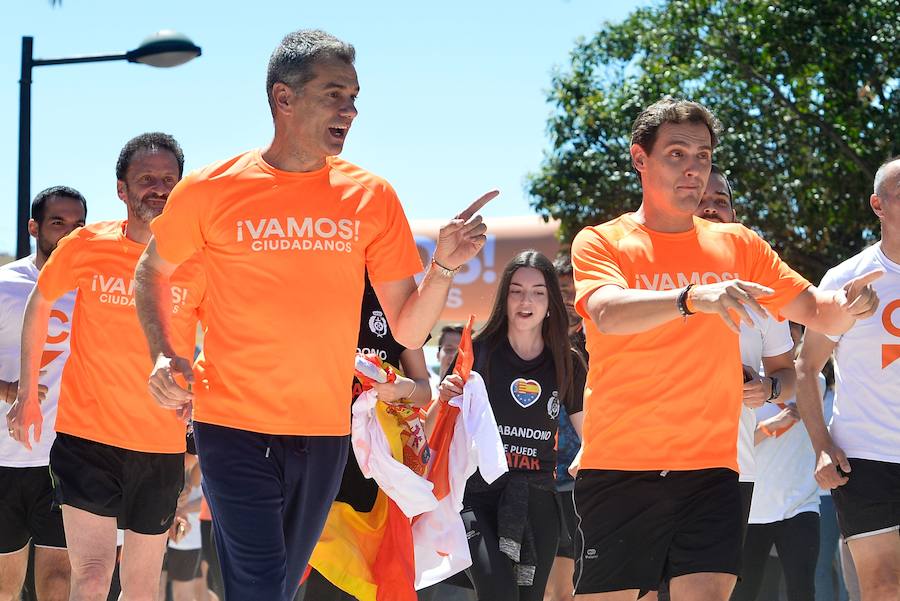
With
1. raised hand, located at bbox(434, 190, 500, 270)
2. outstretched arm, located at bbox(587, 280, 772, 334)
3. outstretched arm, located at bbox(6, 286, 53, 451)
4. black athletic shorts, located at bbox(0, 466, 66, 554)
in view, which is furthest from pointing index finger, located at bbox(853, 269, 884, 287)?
black athletic shorts, located at bbox(0, 466, 66, 554)

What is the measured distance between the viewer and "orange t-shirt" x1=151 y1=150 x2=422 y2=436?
15.2 ft

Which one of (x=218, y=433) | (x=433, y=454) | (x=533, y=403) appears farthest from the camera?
(x=533, y=403)

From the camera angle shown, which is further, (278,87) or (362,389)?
(362,389)

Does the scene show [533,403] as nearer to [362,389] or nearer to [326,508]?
[362,389]

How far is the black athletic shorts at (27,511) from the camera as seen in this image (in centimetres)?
760

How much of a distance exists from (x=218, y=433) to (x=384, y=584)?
2.22 meters

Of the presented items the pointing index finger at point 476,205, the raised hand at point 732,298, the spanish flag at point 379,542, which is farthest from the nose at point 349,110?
the spanish flag at point 379,542

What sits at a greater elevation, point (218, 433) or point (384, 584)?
point (218, 433)

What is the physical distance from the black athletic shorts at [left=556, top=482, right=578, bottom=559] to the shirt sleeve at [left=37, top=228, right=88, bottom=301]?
3.33 meters

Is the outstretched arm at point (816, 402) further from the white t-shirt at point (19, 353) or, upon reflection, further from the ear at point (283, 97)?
the white t-shirt at point (19, 353)

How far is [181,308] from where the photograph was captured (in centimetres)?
638

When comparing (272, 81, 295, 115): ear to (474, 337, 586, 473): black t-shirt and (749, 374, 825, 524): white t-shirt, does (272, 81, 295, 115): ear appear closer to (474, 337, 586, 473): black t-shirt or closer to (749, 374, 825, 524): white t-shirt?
(474, 337, 586, 473): black t-shirt

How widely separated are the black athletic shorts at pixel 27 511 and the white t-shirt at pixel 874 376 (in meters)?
4.50

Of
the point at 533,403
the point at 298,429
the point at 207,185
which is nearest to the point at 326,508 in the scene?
the point at 298,429
